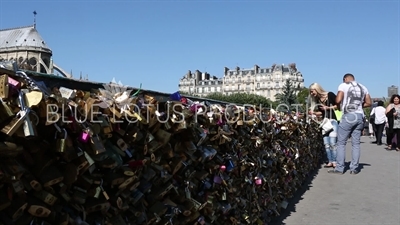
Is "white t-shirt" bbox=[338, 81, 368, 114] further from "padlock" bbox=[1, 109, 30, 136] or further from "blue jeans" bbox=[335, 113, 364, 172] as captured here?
"padlock" bbox=[1, 109, 30, 136]

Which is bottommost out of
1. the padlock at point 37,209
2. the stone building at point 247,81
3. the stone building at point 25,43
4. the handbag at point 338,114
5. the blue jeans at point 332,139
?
the blue jeans at point 332,139

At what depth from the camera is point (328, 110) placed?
32.0ft

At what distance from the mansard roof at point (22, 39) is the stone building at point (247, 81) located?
56.4m

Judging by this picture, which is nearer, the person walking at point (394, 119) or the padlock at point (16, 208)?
the padlock at point (16, 208)

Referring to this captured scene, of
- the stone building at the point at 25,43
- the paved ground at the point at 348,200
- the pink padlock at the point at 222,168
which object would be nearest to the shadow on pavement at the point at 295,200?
the paved ground at the point at 348,200

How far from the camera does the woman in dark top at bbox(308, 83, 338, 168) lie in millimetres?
9562

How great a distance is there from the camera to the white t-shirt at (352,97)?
8406 mm

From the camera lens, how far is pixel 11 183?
153 cm

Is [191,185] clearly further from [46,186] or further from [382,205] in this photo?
[382,205]

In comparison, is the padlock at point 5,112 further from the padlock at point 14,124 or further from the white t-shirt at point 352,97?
the white t-shirt at point 352,97

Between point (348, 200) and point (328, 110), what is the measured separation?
3638mm

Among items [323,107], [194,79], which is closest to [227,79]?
[194,79]

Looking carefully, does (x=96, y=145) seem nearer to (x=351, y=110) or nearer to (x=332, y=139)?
(x=351, y=110)

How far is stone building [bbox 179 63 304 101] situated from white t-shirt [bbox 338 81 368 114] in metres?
134
